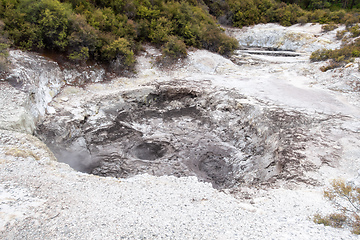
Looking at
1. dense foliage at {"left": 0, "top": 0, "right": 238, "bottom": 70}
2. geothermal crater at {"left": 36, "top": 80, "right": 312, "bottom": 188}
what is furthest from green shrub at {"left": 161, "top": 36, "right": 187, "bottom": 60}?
geothermal crater at {"left": 36, "top": 80, "right": 312, "bottom": 188}

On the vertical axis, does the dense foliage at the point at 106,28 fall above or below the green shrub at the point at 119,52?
above

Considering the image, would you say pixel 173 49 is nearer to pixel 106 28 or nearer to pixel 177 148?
pixel 106 28

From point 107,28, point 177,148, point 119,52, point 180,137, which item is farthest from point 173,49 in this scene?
point 177,148

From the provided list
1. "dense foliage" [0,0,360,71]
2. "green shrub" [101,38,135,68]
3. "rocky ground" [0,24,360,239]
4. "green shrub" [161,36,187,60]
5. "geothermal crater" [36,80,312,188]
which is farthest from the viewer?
"green shrub" [161,36,187,60]

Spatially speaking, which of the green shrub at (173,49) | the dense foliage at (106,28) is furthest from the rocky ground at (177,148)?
the dense foliage at (106,28)

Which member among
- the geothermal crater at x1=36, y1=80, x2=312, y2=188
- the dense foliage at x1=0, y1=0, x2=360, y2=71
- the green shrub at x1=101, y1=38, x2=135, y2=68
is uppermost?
the dense foliage at x1=0, y1=0, x2=360, y2=71

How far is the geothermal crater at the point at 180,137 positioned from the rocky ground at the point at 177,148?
0.06 metres

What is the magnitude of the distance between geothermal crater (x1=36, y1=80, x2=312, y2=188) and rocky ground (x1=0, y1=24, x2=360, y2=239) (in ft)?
0.21

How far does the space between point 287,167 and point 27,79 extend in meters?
13.1

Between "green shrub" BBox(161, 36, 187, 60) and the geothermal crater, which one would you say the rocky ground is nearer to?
the geothermal crater

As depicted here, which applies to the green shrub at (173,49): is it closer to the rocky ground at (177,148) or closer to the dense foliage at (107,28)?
the dense foliage at (107,28)

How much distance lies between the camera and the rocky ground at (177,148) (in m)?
4.86

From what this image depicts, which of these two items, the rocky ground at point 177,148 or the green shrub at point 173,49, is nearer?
the rocky ground at point 177,148

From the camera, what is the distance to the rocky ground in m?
4.86
